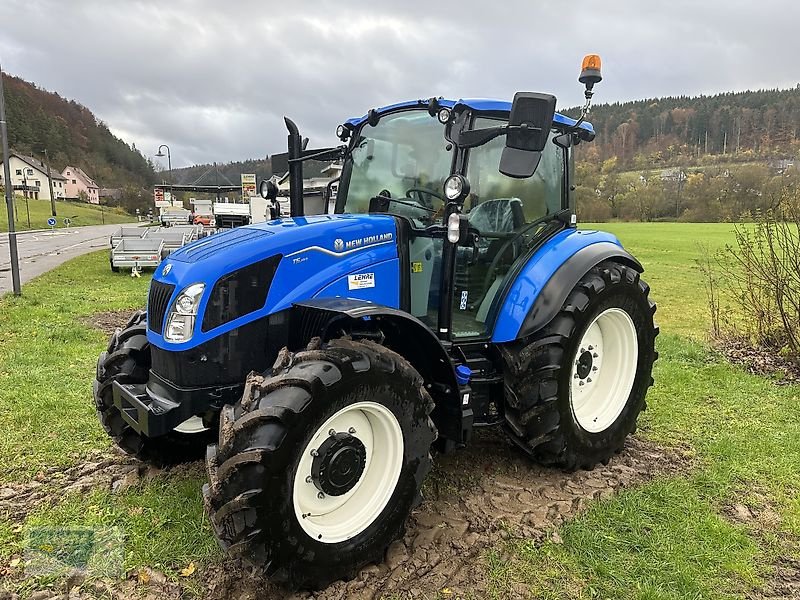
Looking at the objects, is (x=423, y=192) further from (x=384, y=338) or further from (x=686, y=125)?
(x=686, y=125)

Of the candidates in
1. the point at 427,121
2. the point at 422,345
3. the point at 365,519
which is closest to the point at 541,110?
the point at 427,121

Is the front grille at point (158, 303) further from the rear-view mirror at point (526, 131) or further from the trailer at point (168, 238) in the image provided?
the trailer at point (168, 238)

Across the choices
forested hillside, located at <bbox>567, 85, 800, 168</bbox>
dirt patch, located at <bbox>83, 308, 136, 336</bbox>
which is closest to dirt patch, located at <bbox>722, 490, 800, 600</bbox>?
dirt patch, located at <bbox>83, 308, 136, 336</bbox>

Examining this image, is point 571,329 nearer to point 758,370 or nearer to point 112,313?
point 758,370

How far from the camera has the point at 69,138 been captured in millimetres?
96625

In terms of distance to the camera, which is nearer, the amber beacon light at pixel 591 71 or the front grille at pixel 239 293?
the front grille at pixel 239 293

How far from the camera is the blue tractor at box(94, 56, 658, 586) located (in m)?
2.54

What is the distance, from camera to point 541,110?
2910 millimetres

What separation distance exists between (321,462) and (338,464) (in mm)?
90

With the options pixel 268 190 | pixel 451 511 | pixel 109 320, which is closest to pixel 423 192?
pixel 268 190

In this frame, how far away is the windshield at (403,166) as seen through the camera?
3.54m

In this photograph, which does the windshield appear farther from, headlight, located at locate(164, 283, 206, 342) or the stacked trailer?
the stacked trailer

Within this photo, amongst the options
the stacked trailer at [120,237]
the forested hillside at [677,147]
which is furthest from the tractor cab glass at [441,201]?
the forested hillside at [677,147]

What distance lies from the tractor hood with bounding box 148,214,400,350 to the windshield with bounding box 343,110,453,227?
29 cm
